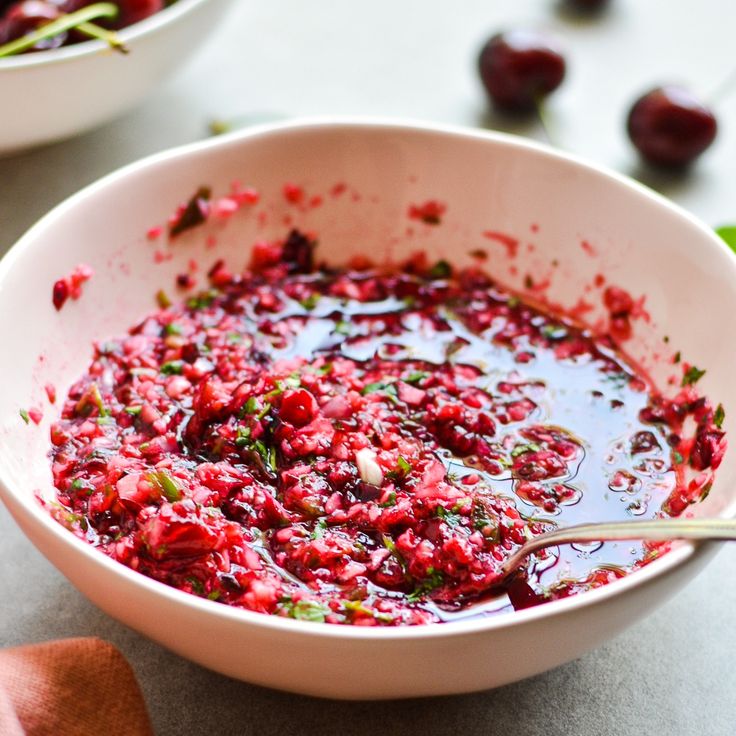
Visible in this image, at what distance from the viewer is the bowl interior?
5.62 ft

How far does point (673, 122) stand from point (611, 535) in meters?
1.53

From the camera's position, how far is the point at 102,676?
1346 mm

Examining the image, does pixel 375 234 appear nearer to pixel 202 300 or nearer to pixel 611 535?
pixel 202 300

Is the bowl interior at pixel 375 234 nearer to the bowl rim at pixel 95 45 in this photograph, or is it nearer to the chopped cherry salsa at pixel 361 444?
the chopped cherry salsa at pixel 361 444

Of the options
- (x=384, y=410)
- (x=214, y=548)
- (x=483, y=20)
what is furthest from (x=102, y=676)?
(x=483, y=20)

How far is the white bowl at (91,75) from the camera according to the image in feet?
6.48

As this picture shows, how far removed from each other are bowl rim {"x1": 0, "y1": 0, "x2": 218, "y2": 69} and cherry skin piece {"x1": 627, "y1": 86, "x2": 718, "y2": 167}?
3.50 feet

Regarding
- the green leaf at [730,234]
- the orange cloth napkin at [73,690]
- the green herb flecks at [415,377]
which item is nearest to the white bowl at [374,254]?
the orange cloth napkin at [73,690]

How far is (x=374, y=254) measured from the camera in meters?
2.12

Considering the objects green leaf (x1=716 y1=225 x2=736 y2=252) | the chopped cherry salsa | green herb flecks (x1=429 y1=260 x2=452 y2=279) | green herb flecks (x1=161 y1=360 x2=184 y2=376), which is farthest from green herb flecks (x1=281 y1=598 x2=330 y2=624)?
green leaf (x1=716 y1=225 x2=736 y2=252)

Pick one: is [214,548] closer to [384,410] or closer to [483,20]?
[384,410]

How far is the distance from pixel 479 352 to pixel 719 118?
1136 millimetres

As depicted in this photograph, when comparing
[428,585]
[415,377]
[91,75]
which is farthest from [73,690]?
[91,75]

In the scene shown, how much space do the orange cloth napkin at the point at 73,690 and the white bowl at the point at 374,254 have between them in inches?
4.3
